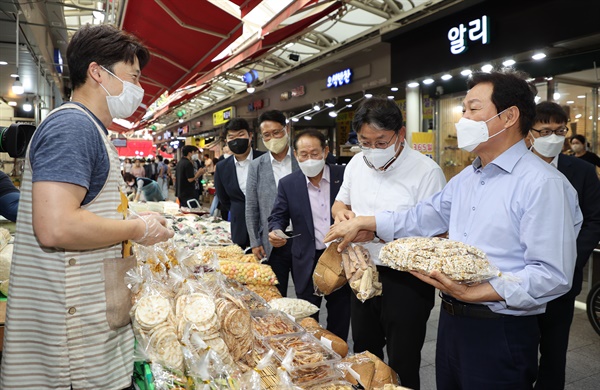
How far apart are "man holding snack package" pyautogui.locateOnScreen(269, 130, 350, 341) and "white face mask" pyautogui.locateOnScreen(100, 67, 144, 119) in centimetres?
147

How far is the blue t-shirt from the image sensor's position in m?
1.24

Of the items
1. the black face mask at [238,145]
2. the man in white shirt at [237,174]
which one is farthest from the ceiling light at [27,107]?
the black face mask at [238,145]

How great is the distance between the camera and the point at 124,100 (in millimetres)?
1540

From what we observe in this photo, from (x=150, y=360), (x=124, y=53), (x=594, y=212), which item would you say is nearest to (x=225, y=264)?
(x=150, y=360)

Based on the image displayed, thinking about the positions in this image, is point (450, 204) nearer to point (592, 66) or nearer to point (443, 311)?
point (443, 311)

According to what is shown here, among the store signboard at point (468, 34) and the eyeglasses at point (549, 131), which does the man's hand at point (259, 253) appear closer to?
the eyeglasses at point (549, 131)

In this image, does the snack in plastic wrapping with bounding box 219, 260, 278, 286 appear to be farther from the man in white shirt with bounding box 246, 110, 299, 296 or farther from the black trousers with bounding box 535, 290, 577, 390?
the black trousers with bounding box 535, 290, 577, 390

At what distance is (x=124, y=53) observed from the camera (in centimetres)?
153

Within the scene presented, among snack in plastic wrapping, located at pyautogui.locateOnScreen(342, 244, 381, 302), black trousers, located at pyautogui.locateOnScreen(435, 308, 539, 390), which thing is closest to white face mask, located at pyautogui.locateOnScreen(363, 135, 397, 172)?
snack in plastic wrapping, located at pyautogui.locateOnScreen(342, 244, 381, 302)

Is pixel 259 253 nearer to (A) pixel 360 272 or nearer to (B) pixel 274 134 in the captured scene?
(B) pixel 274 134

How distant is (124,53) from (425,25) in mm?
6806

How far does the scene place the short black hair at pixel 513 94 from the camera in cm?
161

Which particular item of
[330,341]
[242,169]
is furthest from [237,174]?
[330,341]

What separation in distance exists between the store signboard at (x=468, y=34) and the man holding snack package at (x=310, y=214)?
14.5 feet
